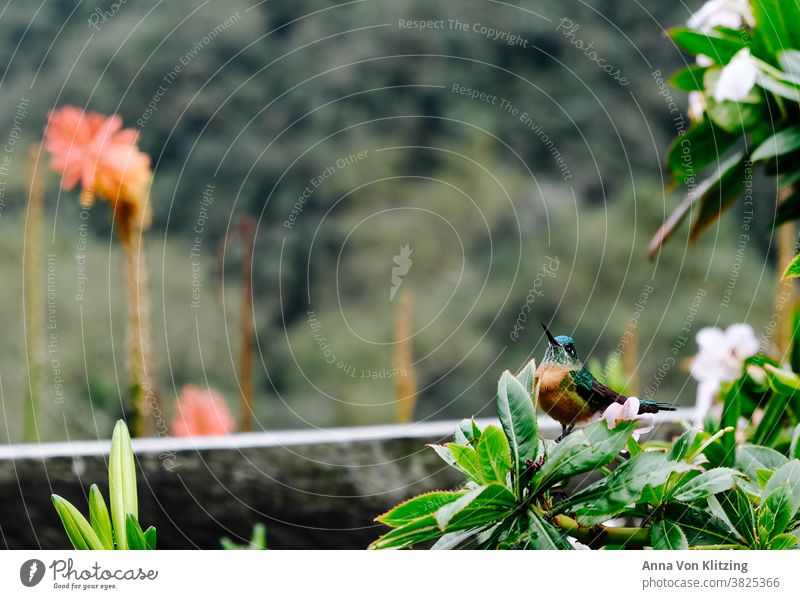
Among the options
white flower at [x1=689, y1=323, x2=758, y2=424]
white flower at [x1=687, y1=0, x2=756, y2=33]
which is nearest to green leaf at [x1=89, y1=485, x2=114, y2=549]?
white flower at [x1=689, y1=323, x2=758, y2=424]

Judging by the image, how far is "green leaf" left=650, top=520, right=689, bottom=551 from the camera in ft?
1.35

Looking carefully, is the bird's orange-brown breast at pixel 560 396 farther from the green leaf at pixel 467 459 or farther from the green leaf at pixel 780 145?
the green leaf at pixel 780 145

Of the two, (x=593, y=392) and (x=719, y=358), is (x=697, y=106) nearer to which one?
(x=719, y=358)

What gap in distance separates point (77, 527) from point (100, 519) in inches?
0.7

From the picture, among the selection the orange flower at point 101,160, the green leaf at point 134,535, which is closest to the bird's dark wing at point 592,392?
the green leaf at point 134,535

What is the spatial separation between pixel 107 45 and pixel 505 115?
2.26 m

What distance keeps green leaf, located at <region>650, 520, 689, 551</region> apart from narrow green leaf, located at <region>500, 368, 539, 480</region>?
85 millimetres

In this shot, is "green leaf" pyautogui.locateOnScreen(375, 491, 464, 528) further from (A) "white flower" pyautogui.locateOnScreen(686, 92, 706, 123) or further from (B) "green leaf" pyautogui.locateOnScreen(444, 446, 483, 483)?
(A) "white flower" pyautogui.locateOnScreen(686, 92, 706, 123)

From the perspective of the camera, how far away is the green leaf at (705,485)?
1.28 ft

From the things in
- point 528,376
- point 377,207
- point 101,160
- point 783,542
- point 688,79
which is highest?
point 377,207

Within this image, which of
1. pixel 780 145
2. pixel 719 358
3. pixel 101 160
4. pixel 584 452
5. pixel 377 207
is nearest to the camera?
pixel 584 452

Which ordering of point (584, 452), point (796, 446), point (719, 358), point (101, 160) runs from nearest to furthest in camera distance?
point (584, 452) < point (796, 446) < point (719, 358) < point (101, 160)

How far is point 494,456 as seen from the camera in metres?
0.38

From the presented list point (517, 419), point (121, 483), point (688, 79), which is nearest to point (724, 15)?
point (688, 79)
